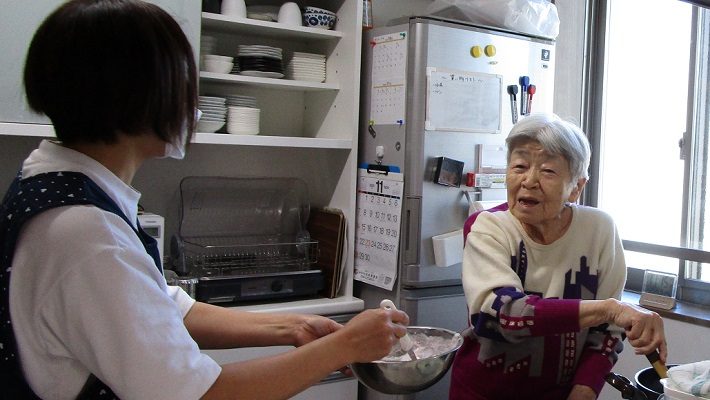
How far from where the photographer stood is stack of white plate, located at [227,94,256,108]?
8.82 ft

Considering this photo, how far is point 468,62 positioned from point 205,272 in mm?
1281

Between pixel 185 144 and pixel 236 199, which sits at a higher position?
pixel 185 144

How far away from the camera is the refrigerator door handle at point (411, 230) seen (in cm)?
265

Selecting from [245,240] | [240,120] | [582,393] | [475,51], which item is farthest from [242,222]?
[582,393]

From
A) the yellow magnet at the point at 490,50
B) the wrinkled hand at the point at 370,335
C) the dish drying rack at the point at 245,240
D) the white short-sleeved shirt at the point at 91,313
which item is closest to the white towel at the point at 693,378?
the wrinkled hand at the point at 370,335

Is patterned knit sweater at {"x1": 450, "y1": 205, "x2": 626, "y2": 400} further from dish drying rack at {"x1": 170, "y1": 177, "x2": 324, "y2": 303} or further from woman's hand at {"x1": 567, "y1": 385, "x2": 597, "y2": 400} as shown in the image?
dish drying rack at {"x1": 170, "y1": 177, "x2": 324, "y2": 303}

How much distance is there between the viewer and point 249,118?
2.67 metres

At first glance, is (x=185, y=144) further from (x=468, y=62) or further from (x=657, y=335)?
(x=468, y=62)

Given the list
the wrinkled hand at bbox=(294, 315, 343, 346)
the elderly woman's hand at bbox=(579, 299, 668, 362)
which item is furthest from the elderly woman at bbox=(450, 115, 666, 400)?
the wrinkled hand at bbox=(294, 315, 343, 346)

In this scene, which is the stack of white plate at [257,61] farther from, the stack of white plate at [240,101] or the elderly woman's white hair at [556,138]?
the elderly woman's white hair at [556,138]

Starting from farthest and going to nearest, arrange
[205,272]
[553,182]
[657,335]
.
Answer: [205,272], [553,182], [657,335]

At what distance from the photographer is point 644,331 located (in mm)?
1426

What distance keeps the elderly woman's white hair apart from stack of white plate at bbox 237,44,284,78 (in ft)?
3.86

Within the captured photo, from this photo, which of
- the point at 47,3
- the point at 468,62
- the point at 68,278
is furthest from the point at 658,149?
the point at 68,278
